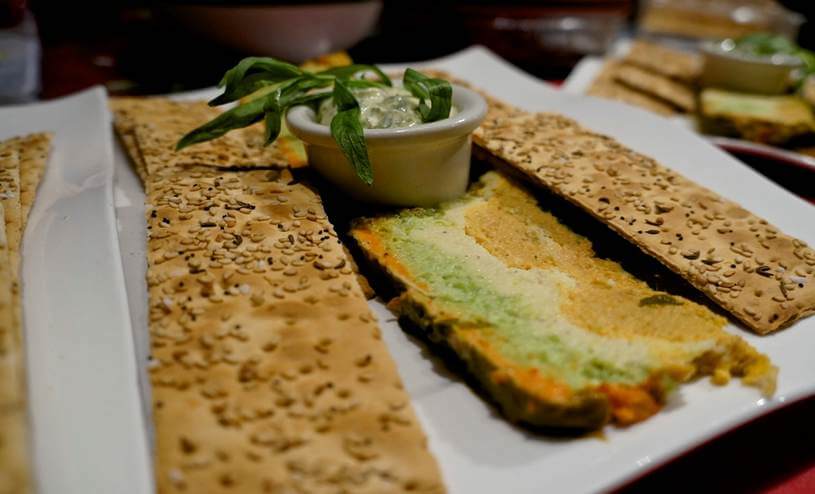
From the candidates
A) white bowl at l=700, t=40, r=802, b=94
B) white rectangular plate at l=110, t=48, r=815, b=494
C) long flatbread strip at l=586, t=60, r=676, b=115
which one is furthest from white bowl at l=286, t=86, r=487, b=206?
white bowl at l=700, t=40, r=802, b=94

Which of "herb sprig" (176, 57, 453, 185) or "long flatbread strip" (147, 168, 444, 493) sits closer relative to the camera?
"long flatbread strip" (147, 168, 444, 493)

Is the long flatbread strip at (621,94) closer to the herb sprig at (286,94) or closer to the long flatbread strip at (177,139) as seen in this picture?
the herb sprig at (286,94)

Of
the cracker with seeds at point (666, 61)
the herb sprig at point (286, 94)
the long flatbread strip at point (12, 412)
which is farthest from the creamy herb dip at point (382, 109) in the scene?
the cracker with seeds at point (666, 61)

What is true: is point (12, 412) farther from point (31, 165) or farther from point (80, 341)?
point (31, 165)

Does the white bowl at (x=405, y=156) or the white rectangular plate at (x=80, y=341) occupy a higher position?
the white bowl at (x=405, y=156)

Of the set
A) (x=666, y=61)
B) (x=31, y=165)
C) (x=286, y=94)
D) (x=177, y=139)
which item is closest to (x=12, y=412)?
(x=286, y=94)

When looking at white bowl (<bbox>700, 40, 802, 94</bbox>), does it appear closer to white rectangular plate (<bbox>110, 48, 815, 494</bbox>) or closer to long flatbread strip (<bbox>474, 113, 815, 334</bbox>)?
long flatbread strip (<bbox>474, 113, 815, 334</bbox>)

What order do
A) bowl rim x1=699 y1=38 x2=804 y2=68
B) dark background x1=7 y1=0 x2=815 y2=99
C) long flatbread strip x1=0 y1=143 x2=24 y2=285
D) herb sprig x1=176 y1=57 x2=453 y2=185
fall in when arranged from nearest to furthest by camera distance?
long flatbread strip x1=0 y1=143 x2=24 y2=285
herb sprig x1=176 y1=57 x2=453 y2=185
bowl rim x1=699 y1=38 x2=804 y2=68
dark background x1=7 y1=0 x2=815 y2=99
